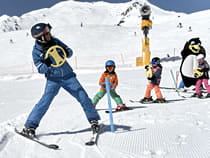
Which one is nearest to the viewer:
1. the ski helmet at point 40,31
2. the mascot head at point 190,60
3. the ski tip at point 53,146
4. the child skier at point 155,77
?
the ski tip at point 53,146

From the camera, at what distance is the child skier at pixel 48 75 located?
12.9 feet

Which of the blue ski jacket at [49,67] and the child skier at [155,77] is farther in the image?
the child skier at [155,77]

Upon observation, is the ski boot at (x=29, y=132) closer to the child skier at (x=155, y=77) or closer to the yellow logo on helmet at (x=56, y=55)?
the yellow logo on helmet at (x=56, y=55)

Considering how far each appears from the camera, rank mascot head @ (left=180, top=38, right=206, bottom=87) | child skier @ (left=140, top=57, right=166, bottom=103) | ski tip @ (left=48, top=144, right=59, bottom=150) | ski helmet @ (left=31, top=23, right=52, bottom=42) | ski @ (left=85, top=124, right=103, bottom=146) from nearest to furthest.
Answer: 1. ski tip @ (left=48, top=144, right=59, bottom=150)
2. ski @ (left=85, top=124, right=103, bottom=146)
3. ski helmet @ (left=31, top=23, right=52, bottom=42)
4. child skier @ (left=140, top=57, right=166, bottom=103)
5. mascot head @ (left=180, top=38, right=206, bottom=87)

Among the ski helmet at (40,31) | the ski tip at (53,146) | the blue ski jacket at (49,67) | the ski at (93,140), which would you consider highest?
the ski helmet at (40,31)

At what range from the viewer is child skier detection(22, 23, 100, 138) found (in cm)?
394

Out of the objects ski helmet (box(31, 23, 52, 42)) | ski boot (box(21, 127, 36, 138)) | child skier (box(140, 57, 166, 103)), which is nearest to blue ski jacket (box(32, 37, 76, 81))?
ski helmet (box(31, 23, 52, 42))

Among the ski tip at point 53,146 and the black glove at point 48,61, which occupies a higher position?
the black glove at point 48,61

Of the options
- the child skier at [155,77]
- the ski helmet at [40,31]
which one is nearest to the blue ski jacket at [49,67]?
the ski helmet at [40,31]

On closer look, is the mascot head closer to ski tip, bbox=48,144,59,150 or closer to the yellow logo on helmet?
the yellow logo on helmet

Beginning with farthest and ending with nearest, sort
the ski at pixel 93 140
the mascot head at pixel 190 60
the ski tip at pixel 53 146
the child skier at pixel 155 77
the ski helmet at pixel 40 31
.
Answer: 1. the mascot head at pixel 190 60
2. the child skier at pixel 155 77
3. the ski helmet at pixel 40 31
4. the ski at pixel 93 140
5. the ski tip at pixel 53 146

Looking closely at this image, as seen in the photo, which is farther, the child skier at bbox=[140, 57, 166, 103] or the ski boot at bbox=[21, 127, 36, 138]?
the child skier at bbox=[140, 57, 166, 103]

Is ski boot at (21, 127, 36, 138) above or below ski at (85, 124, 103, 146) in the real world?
above

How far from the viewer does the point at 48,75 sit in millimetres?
4074
